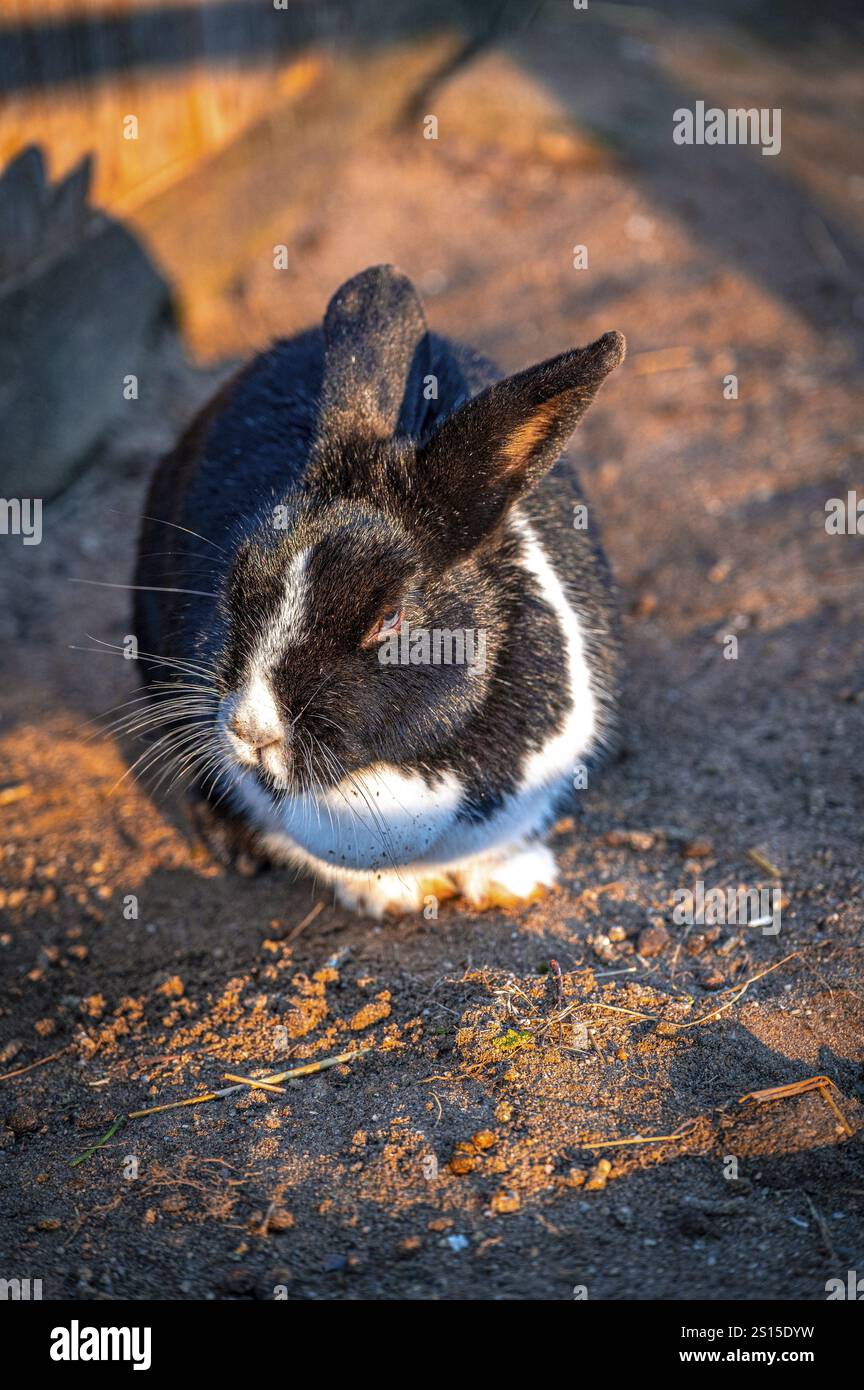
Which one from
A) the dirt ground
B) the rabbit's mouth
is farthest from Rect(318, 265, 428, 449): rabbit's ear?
the dirt ground

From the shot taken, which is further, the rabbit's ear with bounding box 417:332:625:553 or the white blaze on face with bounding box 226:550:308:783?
the white blaze on face with bounding box 226:550:308:783

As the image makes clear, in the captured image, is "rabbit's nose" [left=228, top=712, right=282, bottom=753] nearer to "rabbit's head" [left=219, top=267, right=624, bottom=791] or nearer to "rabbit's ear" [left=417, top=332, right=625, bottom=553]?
"rabbit's head" [left=219, top=267, right=624, bottom=791]

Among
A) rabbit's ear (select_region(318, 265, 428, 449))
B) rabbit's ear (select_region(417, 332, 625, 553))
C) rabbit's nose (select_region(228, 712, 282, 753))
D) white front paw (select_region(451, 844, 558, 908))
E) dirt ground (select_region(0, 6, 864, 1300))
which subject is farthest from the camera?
white front paw (select_region(451, 844, 558, 908))

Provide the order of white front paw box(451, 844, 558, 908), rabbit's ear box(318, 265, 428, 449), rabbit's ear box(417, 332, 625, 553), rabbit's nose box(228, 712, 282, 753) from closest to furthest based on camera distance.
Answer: rabbit's ear box(417, 332, 625, 553) < rabbit's nose box(228, 712, 282, 753) < rabbit's ear box(318, 265, 428, 449) < white front paw box(451, 844, 558, 908)

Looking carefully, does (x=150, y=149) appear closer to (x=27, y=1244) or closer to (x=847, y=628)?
(x=847, y=628)

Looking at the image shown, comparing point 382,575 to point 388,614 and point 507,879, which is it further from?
point 507,879

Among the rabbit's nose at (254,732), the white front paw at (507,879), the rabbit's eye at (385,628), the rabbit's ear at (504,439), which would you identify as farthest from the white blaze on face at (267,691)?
the white front paw at (507,879)

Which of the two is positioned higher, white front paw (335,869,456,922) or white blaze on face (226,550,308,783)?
white blaze on face (226,550,308,783)

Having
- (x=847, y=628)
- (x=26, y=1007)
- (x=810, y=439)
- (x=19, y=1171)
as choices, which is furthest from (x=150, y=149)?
(x=19, y=1171)
